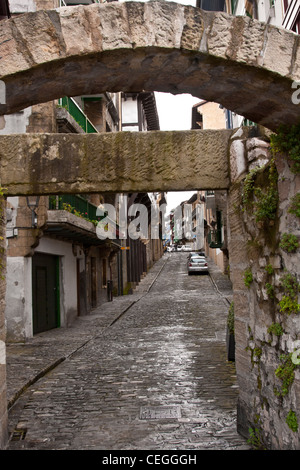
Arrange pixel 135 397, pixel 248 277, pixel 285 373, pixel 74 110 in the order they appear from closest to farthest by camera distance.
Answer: pixel 285 373
pixel 248 277
pixel 135 397
pixel 74 110

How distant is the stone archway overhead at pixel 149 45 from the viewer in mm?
2906

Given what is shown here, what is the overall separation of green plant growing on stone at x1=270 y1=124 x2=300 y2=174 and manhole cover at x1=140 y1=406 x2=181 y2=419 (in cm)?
319

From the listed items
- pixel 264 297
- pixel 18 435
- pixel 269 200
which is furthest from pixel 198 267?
pixel 269 200

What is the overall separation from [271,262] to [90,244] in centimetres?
1333

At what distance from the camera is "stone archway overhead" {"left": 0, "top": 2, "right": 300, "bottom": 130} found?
291cm

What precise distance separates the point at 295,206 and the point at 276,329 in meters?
1.02

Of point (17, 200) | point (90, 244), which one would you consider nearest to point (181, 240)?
point (90, 244)

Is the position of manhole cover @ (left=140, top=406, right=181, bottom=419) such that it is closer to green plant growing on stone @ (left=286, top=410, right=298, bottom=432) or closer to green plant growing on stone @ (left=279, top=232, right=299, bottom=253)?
green plant growing on stone @ (left=286, top=410, right=298, bottom=432)

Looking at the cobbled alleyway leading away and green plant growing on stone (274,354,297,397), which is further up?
green plant growing on stone (274,354,297,397)

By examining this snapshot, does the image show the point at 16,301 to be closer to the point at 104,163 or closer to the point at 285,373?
the point at 104,163

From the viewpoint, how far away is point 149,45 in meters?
2.87

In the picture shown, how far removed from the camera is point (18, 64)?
9.66 ft

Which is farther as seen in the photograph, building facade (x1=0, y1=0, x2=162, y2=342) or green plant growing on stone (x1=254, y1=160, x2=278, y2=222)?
building facade (x1=0, y1=0, x2=162, y2=342)

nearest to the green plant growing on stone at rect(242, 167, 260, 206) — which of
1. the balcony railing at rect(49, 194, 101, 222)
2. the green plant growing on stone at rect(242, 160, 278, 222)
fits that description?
the green plant growing on stone at rect(242, 160, 278, 222)
